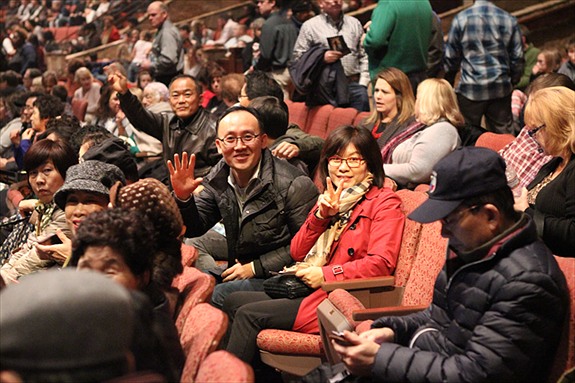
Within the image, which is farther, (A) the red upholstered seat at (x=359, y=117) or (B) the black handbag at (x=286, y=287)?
(A) the red upholstered seat at (x=359, y=117)

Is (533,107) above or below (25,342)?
below

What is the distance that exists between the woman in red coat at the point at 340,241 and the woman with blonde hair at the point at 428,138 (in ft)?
3.51

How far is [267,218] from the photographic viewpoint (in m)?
4.45

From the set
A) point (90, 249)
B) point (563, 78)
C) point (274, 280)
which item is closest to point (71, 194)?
point (274, 280)

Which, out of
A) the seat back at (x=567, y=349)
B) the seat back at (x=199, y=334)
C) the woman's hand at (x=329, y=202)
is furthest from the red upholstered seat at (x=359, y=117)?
the seat back at (x=567, y=349)

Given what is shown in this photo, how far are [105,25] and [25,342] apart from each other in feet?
56.3

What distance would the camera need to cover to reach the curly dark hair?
9.43ft

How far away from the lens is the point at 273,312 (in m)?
4.07

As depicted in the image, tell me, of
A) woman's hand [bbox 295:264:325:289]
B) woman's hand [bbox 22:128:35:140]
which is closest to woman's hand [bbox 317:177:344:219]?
woman's hand [bbox 295:264:325:289]

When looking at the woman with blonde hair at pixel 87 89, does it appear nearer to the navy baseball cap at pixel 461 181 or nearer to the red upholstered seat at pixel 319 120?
the red upholstered seat at pixel 319 120

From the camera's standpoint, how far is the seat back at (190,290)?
315 cm

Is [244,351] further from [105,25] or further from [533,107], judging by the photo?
[105,25]

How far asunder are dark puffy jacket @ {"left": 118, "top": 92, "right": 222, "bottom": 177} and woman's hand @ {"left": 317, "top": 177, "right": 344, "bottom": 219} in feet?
7.85

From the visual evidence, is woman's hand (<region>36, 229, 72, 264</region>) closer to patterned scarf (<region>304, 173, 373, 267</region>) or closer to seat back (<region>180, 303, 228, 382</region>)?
patterned scarf (<region>304, 173, 373, 267</region>)
